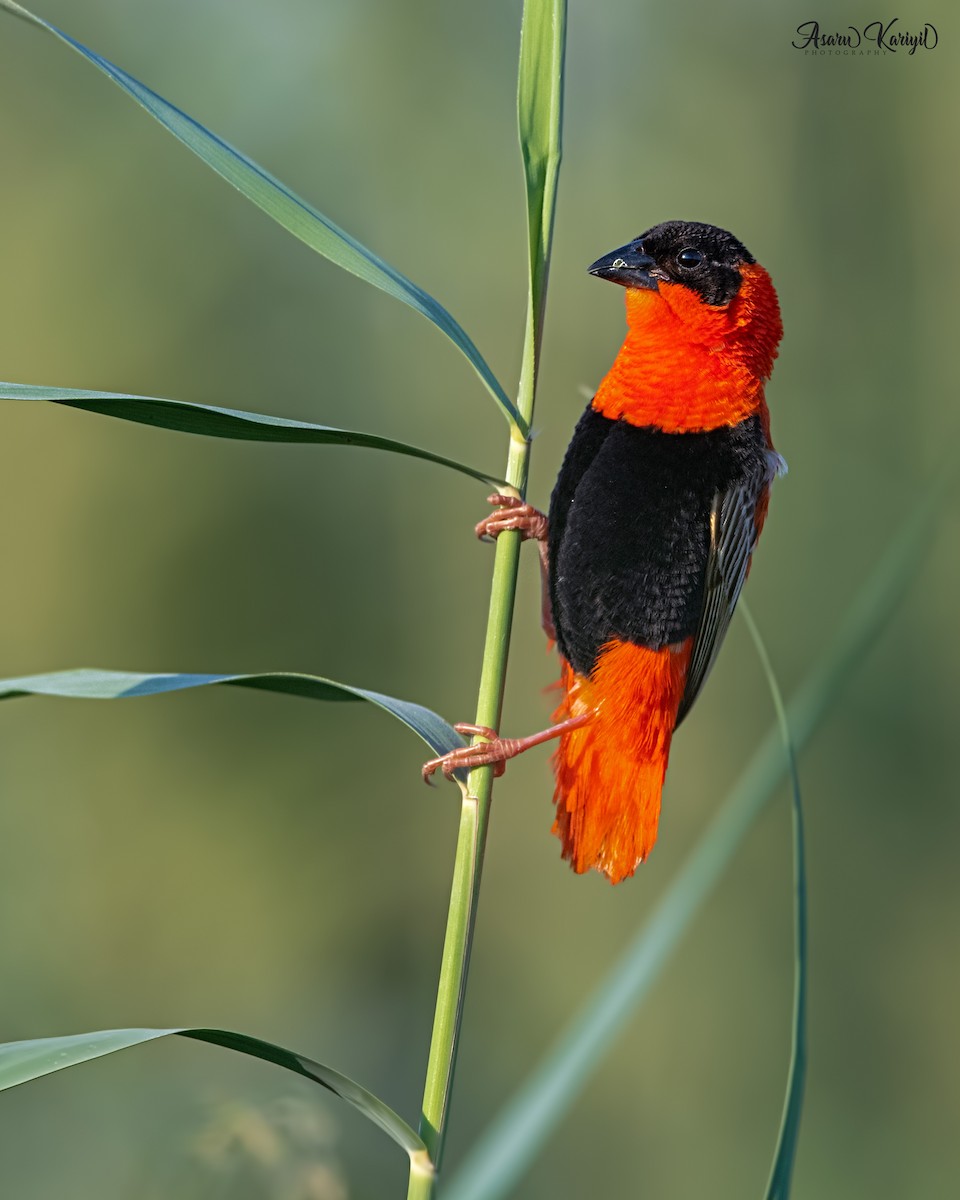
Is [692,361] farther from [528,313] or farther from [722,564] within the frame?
[528,313]

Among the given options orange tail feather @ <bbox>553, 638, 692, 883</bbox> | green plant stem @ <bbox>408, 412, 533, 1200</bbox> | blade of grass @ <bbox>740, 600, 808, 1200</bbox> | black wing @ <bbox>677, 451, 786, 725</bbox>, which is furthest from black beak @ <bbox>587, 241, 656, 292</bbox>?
blade of grass @ <bbox>740, 600, 808, 1200</bbox>

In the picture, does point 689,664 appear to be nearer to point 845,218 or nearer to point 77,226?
point 845,218

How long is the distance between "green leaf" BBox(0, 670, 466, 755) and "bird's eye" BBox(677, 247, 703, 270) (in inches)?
51.4

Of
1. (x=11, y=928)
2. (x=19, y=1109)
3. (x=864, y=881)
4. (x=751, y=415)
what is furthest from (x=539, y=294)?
(x=864, y=881)

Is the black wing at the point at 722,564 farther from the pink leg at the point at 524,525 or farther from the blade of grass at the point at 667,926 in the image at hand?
the blade of grass at the point at 667,926

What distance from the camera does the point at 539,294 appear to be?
46.8 inches

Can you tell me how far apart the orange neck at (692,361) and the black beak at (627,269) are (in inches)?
0.8

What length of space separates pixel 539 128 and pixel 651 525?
3.15 ft

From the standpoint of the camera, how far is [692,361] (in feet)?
6.96

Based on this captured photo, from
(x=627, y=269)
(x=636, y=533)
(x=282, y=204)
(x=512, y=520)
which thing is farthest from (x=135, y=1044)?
(x=627, y=269)

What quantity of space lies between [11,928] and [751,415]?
3.66 metres

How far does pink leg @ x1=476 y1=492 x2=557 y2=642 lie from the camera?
4.33ft

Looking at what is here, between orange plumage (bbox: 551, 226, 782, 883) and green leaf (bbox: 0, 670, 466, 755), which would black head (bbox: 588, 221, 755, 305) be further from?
green leaf (bbox: 0, 670, 466, 755)

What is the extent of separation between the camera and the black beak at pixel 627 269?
2182 mm
